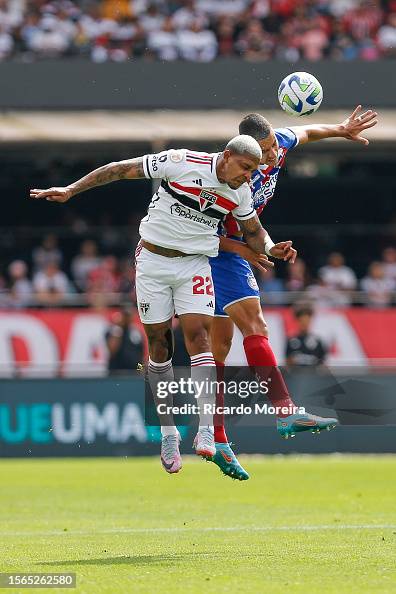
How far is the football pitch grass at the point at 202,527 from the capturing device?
8.59m

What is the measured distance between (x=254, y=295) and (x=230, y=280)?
0.26m

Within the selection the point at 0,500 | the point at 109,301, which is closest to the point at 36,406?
the point at 109,301

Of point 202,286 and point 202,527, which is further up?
point 202,286

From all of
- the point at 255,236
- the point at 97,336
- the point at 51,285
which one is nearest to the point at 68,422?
the point at 97,336

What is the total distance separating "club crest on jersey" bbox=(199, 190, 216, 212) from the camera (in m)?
10.8

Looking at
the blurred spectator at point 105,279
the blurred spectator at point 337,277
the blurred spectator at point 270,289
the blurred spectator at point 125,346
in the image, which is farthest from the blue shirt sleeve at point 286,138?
the blurred spectator at point 337,277

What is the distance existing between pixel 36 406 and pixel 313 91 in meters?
10.3

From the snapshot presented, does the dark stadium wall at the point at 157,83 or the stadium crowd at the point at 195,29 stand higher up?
the stadium crowd at the point at 195,29

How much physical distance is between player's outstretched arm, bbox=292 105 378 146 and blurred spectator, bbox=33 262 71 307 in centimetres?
1208

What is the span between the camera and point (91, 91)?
2547 cm

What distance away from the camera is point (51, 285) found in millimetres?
24172

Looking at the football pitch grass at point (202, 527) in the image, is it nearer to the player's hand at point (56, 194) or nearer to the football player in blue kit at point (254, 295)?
the football player in blue kit at point (254, 295)

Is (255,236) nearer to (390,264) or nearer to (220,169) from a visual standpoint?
(220,169)

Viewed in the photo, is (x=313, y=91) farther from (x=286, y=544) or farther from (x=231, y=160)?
(x=286, y=544)
